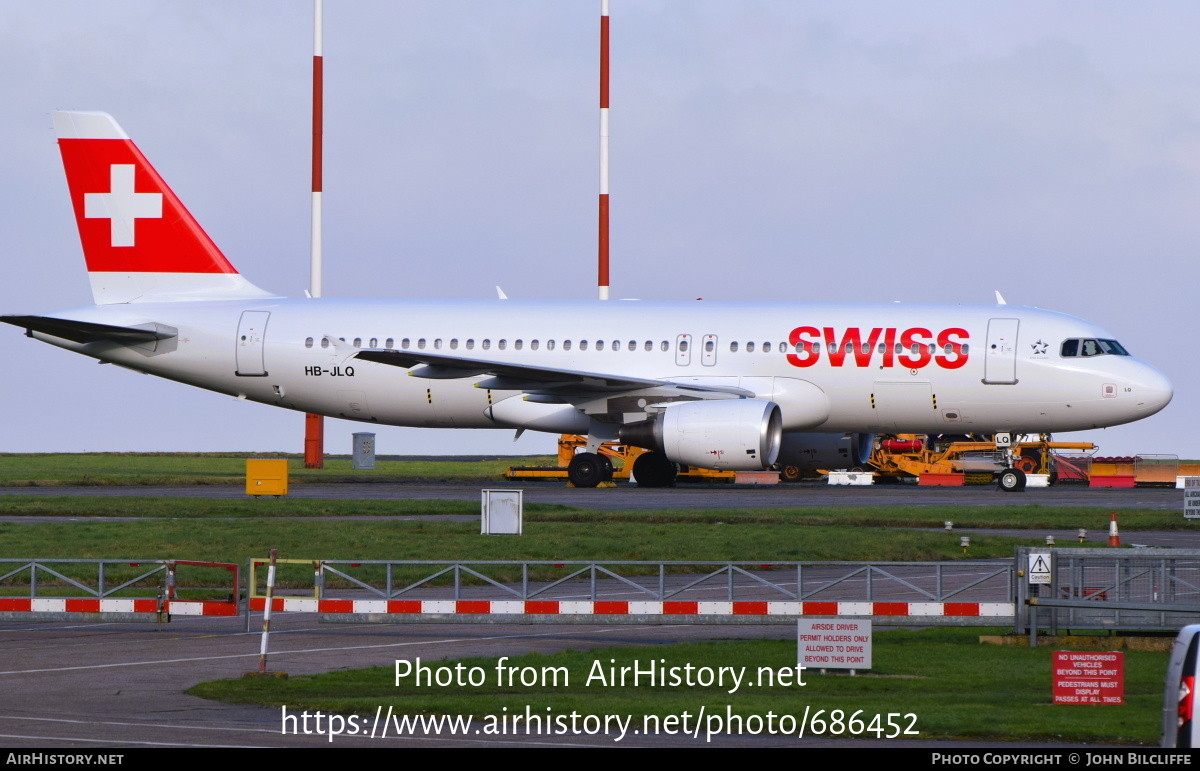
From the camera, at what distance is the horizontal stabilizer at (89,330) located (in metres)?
38.6

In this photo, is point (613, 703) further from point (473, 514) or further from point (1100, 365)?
point (1100, 365)

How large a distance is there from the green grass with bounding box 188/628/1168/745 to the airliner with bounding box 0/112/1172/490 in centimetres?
1956

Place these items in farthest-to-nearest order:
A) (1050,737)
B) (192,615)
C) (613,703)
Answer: (192,615) < (613,703) < (1050,737)

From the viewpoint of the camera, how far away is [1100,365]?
35938 millimetres

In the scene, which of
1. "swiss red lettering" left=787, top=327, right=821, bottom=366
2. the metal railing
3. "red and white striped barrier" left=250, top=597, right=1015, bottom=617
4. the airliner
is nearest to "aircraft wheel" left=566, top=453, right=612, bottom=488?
the airliner

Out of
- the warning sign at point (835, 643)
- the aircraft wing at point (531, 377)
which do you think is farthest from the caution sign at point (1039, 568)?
the aircraft wing at point (531, 377)

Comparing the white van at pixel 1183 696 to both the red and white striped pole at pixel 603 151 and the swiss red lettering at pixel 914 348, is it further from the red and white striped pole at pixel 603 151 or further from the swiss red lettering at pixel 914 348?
the red and white striped pole at pixel 603 151

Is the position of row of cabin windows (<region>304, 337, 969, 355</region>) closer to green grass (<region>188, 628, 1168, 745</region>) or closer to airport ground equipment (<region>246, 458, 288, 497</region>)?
airport ground equipment (<region>246, 458, 288, 497</region>)

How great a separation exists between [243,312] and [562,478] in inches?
450

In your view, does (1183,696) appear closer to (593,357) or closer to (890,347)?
(890,347)

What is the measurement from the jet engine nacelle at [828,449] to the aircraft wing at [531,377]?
14.3 ft

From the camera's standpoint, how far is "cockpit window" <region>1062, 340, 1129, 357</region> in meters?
35.9

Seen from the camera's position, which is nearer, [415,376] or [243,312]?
[415,376]

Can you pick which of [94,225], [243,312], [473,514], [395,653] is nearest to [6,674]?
[395,653]
